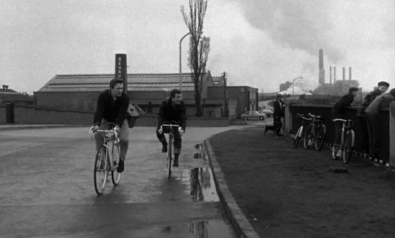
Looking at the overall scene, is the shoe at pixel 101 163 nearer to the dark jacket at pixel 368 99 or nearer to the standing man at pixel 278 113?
the dark jacket at pixel 368 99

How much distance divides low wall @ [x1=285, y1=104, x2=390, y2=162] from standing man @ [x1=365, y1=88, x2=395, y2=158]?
0.09 metres

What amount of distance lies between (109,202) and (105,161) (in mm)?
875

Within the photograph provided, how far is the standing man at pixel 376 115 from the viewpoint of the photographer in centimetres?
1041

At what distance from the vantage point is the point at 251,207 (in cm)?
689

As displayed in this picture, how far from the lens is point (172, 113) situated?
10.4 meters

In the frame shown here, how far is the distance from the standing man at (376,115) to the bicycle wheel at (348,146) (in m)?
0.58

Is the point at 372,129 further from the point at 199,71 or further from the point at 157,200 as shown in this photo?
the point at 199,71

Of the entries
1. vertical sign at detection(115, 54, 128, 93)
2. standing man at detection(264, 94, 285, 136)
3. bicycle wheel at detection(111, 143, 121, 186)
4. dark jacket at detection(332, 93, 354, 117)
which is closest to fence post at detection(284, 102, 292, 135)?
standing man at detection(264, 94, 285, 136)

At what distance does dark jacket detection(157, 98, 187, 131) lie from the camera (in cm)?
1041

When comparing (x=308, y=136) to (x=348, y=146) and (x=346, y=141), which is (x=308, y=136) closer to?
(x=346, y=141)

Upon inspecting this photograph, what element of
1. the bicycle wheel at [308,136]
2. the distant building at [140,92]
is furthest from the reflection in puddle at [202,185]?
the distant building at [140,92]

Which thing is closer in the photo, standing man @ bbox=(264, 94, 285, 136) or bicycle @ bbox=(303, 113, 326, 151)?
bicycle @ bbox=(303, 113, 326, 151)

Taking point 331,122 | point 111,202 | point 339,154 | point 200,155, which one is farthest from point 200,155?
point 111,202

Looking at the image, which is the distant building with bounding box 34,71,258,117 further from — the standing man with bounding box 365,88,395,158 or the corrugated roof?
the standing man with bounding box 365,88,395,158
